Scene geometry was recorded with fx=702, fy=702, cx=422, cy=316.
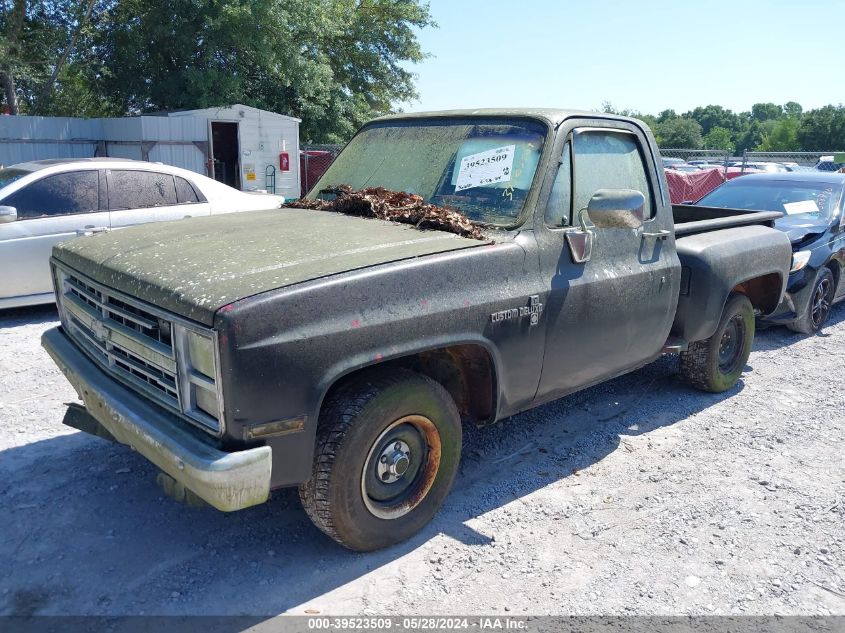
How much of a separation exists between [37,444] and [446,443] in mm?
2618

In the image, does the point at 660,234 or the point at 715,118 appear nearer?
the point at 660,234

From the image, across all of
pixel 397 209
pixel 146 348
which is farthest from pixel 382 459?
pixel 397 209

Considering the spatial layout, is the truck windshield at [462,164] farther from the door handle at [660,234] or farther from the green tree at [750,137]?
the green tree at [750,137]

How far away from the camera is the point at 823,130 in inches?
2717

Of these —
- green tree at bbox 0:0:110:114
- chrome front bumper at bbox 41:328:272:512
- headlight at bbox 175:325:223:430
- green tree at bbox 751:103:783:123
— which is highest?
green tree at bbox 751:103:783:123

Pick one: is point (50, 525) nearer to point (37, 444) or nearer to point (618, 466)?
point (37, 444)

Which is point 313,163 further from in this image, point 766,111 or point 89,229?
point 766,111

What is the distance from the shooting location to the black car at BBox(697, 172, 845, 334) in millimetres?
7082

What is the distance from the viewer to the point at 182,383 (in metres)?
2.73

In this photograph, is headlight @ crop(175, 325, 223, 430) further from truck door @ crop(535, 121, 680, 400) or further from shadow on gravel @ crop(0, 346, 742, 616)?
truck door @ crop(535, 121, 680, 400)

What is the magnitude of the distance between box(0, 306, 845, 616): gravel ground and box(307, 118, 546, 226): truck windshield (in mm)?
1581

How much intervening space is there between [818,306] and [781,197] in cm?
134

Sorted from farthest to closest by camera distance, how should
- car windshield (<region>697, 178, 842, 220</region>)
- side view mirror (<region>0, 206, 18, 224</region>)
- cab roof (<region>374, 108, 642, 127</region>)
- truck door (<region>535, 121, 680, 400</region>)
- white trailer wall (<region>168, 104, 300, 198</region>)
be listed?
1. white trailer wall (<region>168, 104, 300, 198</region>)
2. car windshield (<region>697, 178, 842, 220</region>)
3. side view mirror (<region>0, 206, 18, 224</region>)
4. cab roof (<region>374, 108, 642, 127</region>)
5. truck door (<region>535, 121, 680, 400</region>)

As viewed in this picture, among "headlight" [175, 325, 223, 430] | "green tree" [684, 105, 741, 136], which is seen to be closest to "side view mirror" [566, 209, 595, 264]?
"headlight" [175, 325, 223, 430]
